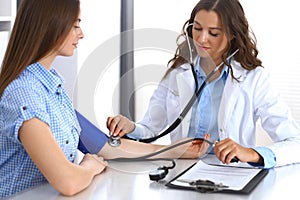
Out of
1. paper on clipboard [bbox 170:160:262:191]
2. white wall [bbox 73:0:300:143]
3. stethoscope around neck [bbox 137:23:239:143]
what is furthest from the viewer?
white wall [bbox 73:0:300:143]

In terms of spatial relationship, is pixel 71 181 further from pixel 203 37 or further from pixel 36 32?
pixel 203 37

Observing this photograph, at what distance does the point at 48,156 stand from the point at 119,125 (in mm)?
434

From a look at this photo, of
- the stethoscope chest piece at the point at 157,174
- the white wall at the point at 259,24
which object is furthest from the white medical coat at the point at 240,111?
the white wall at the point at 259,24

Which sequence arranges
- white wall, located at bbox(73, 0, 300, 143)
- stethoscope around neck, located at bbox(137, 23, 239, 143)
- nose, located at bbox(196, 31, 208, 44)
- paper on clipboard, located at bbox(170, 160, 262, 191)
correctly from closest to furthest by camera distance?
1. paper on clipboard, located at bbox(170, 160, 262, 191)
2. stethoscope around neck, located at bbox(137, 23, 239, 143)
3. nose, located at bbox(196, 31, 208, 44)
4. white wall, located at bbox(73, 0, 300, 143)

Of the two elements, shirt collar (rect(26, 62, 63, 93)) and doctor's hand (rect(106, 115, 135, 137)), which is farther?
doctor's hand (rect(106, 115, 135, 137))

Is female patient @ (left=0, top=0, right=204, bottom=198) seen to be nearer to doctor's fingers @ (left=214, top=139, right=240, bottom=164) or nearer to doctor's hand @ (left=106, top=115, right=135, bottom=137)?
doctor's hand @ (left=106, top=115, right=135, bottom=137)

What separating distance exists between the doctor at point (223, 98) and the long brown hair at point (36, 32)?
34 centimetres

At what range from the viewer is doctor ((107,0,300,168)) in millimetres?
1880

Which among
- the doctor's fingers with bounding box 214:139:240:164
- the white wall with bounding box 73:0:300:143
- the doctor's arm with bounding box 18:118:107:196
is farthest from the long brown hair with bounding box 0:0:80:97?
the white wall with bounding box 73:0:300:143

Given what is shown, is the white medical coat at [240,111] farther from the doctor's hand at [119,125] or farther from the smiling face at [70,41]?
the smiling face at [70,41]

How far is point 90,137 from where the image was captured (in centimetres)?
189

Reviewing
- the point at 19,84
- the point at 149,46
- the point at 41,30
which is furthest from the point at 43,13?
the point at 149,46

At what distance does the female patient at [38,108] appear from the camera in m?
1.50

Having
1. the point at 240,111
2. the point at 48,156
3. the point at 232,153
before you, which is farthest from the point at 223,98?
the point at 48,156
